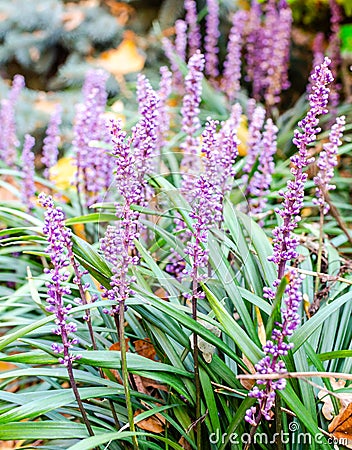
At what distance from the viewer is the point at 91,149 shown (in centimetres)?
206

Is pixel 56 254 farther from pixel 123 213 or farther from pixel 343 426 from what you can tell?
pixel 343 426

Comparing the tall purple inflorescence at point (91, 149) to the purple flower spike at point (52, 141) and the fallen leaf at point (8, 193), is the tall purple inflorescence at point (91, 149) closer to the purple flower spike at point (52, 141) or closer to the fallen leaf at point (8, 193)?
the purple flower spike at point (52, 141)

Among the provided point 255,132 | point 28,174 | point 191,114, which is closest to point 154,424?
point 191,114

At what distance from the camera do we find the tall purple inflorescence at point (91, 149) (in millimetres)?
1891

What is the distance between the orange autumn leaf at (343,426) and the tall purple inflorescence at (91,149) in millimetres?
1041

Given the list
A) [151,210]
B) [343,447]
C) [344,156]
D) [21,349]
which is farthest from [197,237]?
[344,156]

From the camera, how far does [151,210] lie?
1.55 m

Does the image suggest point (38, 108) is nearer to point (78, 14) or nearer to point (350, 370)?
point (78, 14)

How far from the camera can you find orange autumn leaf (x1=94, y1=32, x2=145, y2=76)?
15.1 feet

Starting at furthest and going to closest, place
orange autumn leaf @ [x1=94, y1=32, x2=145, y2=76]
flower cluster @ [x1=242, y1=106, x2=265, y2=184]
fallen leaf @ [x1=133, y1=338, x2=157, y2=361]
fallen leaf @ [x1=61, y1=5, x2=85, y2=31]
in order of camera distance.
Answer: fallen leaf @ [x1=61, y1=5, x2=85, y2=31], orange autumn leaf @ [x1=94, y1=32, x2=145, y2=76], flower cluster @ [x1=242, y1=106, x2=265, y2=184], fallen leaf @ [x1=133, y1=338, x2=157, y2=361]

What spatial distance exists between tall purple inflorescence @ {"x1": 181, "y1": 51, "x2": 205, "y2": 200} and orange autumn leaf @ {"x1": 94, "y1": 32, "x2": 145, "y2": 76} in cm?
296

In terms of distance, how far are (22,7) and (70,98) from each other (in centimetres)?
123

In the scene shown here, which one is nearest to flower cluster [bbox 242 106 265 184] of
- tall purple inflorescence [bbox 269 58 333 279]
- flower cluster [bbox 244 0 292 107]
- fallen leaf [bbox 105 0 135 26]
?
tall purple inflorescence [bbox 269 58 333 279]

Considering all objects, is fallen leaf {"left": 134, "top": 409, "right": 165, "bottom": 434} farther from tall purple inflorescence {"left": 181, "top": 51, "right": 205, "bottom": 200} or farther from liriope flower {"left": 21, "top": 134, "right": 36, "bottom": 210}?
liriope flower {"left": 21, "top": 134, "right": 36, "bottom": 210}
